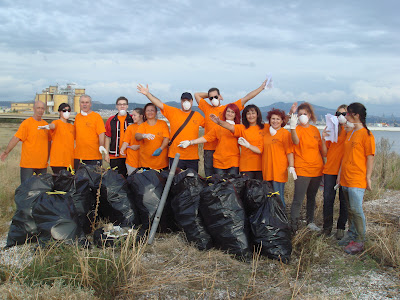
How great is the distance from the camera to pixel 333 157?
13.5ft

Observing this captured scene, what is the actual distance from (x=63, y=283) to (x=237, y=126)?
285cm

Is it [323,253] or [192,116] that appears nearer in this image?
[323,253]

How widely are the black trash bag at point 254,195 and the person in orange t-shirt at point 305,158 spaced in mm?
699

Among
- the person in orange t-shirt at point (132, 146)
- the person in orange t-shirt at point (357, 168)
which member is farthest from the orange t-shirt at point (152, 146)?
the person in orange t-shirt at point (357, 168)

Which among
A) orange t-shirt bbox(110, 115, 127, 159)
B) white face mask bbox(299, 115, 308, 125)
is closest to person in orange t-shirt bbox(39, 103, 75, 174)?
orange t-shirt bbox(110, 115, 127, 159)

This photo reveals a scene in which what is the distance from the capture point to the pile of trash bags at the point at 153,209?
3377 mm

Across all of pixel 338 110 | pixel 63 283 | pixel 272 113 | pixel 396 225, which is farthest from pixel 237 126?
pixel 63 283

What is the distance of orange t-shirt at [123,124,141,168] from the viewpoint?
5234 mm

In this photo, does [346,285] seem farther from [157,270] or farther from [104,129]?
[104,129]

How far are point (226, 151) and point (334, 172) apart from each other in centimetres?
141

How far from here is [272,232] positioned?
3.38 meters

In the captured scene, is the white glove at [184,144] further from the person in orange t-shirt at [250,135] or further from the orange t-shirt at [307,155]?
the orange t-shirt at [307,155]

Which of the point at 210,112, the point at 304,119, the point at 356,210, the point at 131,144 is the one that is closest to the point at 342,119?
the point at 304,119

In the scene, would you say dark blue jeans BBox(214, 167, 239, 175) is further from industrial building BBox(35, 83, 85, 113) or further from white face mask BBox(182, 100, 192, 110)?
industrial building BBox(35, 83, 85, 113)
